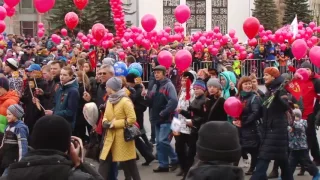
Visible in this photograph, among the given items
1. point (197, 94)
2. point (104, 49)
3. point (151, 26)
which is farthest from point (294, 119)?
point (104, 49)

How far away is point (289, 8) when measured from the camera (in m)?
42.1

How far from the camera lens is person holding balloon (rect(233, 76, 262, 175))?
333 inches

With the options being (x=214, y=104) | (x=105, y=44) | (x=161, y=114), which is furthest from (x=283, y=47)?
A: (x=214, y=104)

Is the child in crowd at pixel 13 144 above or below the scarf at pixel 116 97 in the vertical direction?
below

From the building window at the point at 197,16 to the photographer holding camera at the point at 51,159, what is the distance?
38.6 meters

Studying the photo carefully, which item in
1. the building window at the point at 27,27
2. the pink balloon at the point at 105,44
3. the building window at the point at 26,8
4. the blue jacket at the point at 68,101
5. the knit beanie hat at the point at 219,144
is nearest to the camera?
the knit beanie hat at the point at 219,144

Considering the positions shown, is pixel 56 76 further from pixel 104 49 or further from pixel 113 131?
pixel 104 49

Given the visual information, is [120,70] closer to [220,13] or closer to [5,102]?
[5,102]

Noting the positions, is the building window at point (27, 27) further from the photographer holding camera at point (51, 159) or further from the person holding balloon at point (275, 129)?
the photographer holding camera at point (51, 159)

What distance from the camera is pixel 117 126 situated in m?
7.53

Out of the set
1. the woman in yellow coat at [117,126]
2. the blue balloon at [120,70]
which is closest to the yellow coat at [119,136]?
the woman in yellow coat at [117,126]

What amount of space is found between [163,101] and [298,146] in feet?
7.36

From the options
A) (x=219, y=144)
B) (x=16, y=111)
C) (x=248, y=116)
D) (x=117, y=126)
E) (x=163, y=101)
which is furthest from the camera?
(x=163, y=101)

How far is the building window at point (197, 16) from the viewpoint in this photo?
42.2 meters
